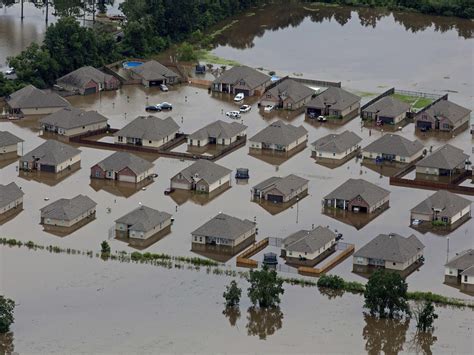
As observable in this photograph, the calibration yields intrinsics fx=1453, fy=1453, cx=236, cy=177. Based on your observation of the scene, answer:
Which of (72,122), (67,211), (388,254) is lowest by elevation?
(72,122)

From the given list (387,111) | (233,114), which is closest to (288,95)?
(233,114)

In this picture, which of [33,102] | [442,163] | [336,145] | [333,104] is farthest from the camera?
[333,104]

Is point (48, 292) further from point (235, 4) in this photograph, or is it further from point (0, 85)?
point (235, 4)

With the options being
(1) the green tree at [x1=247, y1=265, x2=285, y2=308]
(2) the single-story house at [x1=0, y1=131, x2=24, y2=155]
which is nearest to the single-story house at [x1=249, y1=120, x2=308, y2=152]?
(2) the single-story house at [x1=0, y1=131, x2=24, y2=155]

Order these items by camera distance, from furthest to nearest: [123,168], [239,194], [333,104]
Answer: [333,104]
[123,168]
[239,194]

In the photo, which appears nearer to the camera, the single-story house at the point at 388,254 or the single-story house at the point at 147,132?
the single-story house at the point at 388,254

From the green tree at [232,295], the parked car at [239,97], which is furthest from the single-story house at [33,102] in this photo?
the green tree at [232,295]

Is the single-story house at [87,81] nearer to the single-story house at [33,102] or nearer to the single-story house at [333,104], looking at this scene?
the single-story house at [33,102]

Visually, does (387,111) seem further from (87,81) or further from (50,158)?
(50,158)
